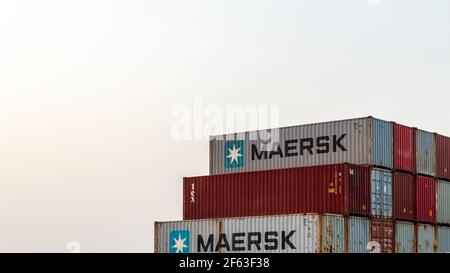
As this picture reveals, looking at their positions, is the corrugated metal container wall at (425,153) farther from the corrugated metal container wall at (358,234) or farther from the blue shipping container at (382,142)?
the corrugated metal container wall at (358,234)

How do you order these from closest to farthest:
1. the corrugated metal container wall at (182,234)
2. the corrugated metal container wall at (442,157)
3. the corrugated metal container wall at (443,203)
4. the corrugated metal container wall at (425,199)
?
the corrugated metal container wall at (182,234) < the corrugated metal container wall at (425,199) < the corrugated metal container wall at (443,203) < the corrugated metal container wall at (442,157)

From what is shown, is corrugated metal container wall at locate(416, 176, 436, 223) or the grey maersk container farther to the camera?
corrugated metal container wall at locate(416, 176, 436, 223)

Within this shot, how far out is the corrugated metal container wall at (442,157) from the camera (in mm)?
54556

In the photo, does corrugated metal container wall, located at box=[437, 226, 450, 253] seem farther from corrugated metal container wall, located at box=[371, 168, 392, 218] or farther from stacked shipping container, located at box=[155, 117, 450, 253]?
corrugated metal container wall, located at box=[371, 168, 392, 218]

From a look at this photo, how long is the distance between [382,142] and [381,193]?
3.09m

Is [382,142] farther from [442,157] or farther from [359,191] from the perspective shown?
[442,157]

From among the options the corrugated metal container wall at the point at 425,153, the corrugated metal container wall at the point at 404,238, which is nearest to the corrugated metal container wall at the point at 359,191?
the corrugated metal container wall at the point at 404,238

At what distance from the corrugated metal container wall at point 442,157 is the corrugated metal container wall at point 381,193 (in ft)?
19.6

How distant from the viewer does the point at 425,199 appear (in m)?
52.4

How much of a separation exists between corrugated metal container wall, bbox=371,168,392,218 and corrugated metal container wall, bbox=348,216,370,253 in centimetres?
140

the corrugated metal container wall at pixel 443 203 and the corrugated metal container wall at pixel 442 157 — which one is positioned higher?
the corrugated metal container wall at pixel 442 157

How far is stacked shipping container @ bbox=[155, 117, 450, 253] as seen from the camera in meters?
46.5

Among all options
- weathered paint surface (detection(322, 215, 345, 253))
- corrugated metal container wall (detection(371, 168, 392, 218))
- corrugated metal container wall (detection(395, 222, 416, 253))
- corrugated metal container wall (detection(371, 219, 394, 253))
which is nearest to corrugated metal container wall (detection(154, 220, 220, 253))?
weathered paint surface (detection(322, 215, 345, 253))
